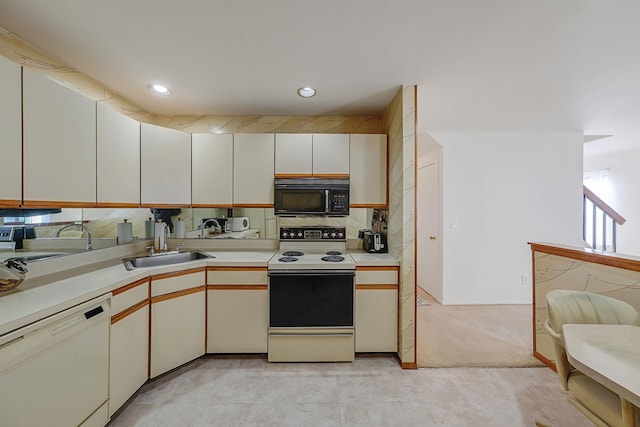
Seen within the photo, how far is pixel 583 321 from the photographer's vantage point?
151cm

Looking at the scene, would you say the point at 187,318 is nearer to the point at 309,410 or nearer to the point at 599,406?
the point at 309,410

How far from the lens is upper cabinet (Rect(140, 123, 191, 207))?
239 cm

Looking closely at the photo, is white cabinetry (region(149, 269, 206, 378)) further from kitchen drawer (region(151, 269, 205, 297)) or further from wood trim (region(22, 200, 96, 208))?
wood trim (region(22, 200, 96, 208))

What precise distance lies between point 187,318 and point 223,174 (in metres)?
1.43

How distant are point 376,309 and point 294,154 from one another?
174 cm

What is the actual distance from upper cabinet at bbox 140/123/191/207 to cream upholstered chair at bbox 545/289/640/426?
3.10 meters

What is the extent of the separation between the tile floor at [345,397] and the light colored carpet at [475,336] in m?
0.13

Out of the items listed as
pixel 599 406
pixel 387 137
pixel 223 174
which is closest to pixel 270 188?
pixel 223 174

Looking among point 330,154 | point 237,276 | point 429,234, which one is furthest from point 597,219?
point 237,276

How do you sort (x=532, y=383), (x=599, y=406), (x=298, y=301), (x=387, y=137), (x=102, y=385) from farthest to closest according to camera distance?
1. (x=387, y=137)
2. (x=298, y=301)
3. (x=532, y=383)
4. (x=102, y=385)
5. (x=599, y=406)

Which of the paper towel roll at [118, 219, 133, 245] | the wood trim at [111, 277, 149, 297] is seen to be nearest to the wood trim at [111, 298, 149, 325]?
the wood trim at [111, 277, 149, 297]

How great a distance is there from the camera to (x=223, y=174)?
272 cm

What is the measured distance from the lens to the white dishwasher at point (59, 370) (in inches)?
41.9

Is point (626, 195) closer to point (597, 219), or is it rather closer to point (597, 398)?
point (597, 219)
